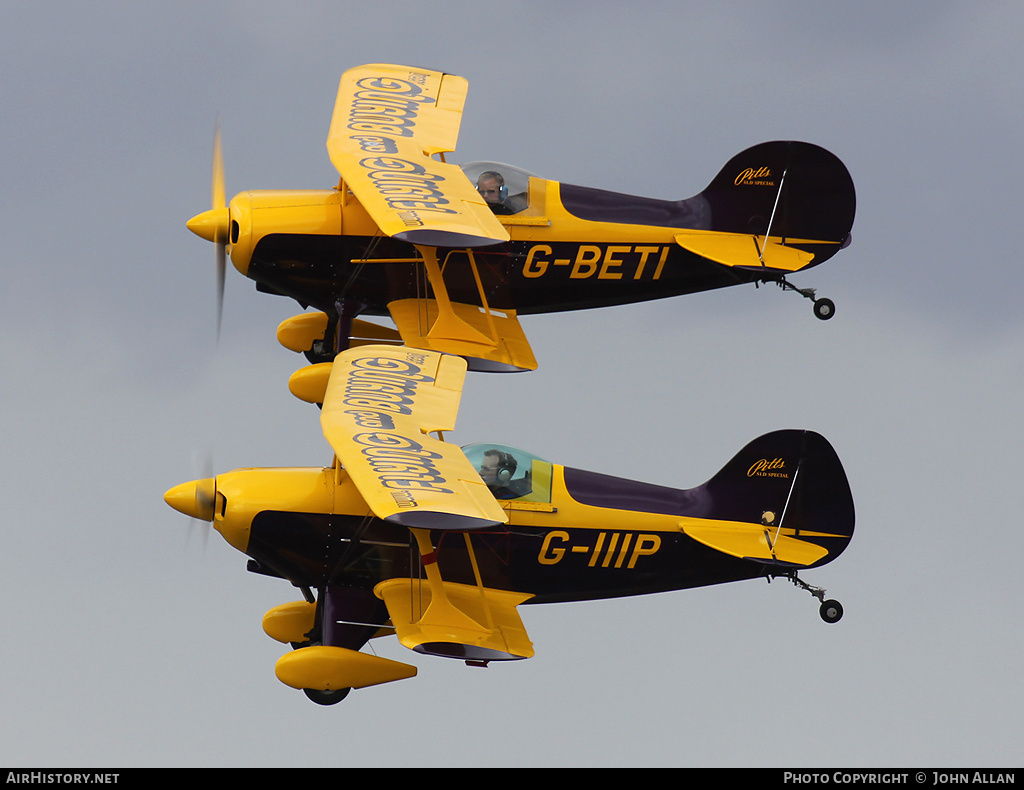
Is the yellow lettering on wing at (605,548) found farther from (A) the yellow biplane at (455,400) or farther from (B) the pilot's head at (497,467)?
(B) the pilot's head at (497,467)

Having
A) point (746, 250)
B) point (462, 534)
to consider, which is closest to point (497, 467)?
point (462, 534)

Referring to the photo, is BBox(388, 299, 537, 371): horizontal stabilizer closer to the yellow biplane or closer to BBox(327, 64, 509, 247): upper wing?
the yellow biplane

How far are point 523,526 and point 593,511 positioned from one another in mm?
795

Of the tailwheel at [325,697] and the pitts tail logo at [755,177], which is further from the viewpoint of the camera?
the pitts tail logo at [755,177]

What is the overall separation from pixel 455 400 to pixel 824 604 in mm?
4953

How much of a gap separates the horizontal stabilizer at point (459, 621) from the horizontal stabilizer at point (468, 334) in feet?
9.58

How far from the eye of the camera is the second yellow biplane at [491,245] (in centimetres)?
2812

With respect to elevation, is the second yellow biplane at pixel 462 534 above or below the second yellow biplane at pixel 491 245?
below

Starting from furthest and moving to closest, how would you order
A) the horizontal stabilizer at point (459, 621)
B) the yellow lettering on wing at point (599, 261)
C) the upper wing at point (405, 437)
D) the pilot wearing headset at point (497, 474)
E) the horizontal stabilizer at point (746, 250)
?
1. the horizontal stabilizer at point (746, 250)
2. the yellow lettering on wing at point (599, 261)
3. the pilot wearing headset at point (497, 474)
4. the horizontal stabilizer at point (459, 621)
5. the upper wing at point (405, 437)

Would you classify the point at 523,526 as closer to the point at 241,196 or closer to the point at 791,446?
the point at 791,446

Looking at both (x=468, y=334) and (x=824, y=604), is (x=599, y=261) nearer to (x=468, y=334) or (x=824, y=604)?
(x=468, y=334)

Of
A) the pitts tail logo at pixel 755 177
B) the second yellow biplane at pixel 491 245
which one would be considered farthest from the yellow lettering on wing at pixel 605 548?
the pitts tail logo at pixel 755 177

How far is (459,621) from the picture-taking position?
2523 centimetres

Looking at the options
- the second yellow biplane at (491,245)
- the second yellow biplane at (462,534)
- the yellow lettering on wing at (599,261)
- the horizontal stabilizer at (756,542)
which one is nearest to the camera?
the second yellow biplane at (462,534)
